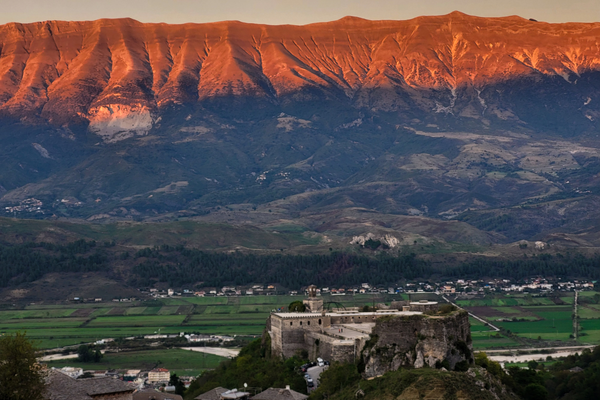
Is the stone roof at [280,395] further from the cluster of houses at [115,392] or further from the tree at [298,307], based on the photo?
the tree at [298,307]

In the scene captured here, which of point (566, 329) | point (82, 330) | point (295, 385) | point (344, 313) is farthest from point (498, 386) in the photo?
point (82, 330)

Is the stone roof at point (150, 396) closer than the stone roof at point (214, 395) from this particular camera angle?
Yes

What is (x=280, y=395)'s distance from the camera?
73.4m

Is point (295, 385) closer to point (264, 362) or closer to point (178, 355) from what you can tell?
point (264, 362)

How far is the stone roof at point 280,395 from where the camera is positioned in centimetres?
7300

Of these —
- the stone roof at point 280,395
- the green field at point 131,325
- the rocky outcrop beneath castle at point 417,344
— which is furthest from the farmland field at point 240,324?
the rocky outcrop beneath castle at point 417,344

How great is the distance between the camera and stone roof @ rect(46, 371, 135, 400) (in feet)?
191

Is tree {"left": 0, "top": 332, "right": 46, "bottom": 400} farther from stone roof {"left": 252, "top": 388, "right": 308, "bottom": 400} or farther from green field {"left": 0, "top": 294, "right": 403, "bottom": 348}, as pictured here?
green field {"left": 0, "top": 294, "right": 403, "bottom": 348}

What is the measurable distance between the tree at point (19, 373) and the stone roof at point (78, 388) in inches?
96.1

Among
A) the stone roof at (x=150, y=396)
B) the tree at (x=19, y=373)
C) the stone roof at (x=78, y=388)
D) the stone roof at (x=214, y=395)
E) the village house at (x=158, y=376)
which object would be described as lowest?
the village house at (x=158, y=376)

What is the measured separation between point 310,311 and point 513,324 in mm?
89117

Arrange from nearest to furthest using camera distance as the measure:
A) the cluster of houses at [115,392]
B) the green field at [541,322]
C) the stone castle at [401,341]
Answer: the cluster of houses at [115,392] → the stone castle at [401,341] → the green field at [541,322]

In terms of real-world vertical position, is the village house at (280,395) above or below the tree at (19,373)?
below

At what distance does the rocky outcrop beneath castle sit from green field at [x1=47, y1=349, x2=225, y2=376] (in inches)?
2401
